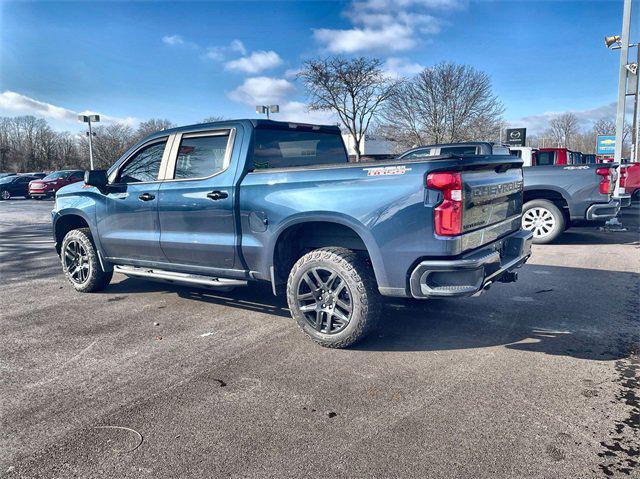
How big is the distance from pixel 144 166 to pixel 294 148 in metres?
1.72

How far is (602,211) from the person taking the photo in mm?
8297

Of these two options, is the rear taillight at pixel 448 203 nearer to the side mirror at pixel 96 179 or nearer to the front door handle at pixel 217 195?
the front door handle at pixel 217 195

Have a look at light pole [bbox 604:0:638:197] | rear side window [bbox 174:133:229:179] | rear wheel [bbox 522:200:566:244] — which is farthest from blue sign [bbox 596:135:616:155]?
rear side window [bbox 174:133:229:179]

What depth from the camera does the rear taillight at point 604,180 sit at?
8.24 metres

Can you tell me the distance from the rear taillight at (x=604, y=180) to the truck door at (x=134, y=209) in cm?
734

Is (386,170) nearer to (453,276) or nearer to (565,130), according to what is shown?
(453,276)

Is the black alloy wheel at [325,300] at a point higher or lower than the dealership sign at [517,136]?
lower

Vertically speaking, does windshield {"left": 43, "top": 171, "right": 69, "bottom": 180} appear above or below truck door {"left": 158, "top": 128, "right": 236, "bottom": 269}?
above

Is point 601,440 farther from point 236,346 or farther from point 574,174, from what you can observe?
point 574,174

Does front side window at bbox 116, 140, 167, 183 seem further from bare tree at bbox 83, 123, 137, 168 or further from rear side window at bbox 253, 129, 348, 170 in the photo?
bare tree at bbox 83, 123, 137, 168

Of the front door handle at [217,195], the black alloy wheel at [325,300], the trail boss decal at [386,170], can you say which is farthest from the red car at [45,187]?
the trail boss decal at [386,170]

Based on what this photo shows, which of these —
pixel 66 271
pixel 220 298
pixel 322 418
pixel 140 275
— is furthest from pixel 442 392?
pixel 66 271

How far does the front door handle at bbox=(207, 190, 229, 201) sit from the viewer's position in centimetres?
429

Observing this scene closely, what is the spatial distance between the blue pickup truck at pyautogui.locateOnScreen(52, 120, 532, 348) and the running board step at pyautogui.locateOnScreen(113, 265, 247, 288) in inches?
0.6
